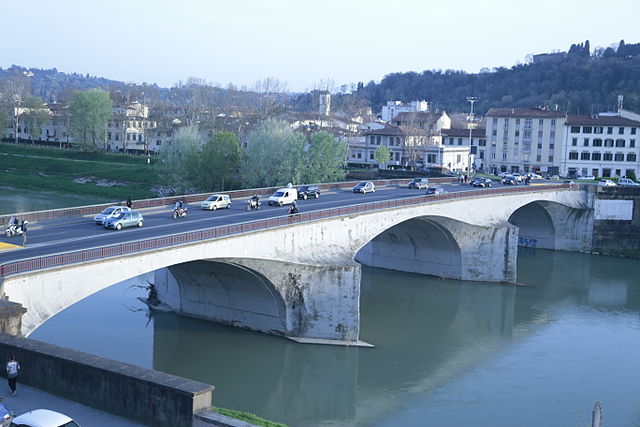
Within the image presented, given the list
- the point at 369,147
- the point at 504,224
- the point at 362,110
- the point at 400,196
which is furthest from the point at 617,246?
the point at 362,110

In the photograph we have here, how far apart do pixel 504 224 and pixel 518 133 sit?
4123 centimetres

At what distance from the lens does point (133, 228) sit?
36219 mm

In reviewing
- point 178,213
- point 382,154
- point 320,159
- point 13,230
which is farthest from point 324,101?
point 13,230

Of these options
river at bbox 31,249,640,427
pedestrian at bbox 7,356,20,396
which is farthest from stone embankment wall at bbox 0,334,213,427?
river at bbox 31,249,640,427

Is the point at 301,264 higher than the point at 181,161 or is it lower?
lower

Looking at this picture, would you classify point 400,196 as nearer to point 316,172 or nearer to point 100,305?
point 316,172

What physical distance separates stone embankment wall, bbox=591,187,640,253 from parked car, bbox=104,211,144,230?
47960 mm

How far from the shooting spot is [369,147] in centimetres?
10188

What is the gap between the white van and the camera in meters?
48.1

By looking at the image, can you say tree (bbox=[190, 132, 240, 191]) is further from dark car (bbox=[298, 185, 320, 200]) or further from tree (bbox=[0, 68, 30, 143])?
tree (bbox=[0, 68, 30, 143])

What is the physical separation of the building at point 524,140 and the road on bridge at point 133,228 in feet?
157

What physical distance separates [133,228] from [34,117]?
9775 cm

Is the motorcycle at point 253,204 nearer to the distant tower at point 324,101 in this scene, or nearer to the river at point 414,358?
the river at point 414,358

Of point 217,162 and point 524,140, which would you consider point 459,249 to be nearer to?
point 217,162
